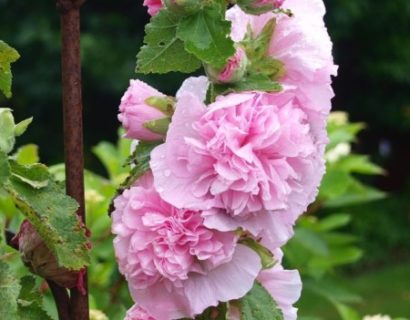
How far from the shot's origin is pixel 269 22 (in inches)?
40.7

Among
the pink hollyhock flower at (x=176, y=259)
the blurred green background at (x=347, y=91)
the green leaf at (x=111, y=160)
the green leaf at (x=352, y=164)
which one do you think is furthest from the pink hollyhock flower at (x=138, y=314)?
the blurred green background at (x=347, y=91)

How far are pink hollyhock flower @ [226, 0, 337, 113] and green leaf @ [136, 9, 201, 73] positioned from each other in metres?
0.07

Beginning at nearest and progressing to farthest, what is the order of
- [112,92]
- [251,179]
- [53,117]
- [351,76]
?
[251,179], [112,92], [53,117], [351,76]

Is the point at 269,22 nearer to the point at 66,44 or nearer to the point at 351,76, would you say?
the point at 66,44

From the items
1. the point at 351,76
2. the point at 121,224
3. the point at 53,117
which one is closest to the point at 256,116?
the point at 121,224

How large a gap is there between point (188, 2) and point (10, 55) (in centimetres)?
17

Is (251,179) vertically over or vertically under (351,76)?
over

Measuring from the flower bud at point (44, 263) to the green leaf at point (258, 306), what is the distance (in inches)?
6.2

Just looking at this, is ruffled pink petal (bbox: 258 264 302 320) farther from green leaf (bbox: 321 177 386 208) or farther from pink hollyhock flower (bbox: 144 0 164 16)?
green leaf (bbox: 321 177 386 208)

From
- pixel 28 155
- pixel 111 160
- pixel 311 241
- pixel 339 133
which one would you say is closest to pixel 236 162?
pixel 28 155

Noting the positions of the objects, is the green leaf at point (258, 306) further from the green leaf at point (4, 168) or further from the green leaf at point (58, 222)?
the green leaf at point (4, 168)

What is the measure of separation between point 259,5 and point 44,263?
1.05ft

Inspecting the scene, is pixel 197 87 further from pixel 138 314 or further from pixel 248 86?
pixel 138 314

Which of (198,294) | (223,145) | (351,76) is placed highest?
(223,145)
